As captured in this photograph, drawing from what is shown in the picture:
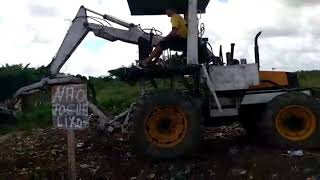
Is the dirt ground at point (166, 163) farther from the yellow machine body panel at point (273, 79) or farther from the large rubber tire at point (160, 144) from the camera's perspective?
the yellow machine body panel at point (273, 79)

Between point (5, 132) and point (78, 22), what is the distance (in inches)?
232

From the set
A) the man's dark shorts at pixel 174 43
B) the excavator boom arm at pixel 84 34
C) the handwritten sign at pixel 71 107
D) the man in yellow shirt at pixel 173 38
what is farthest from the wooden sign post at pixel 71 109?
the excavator boom arm at pixel 84 34

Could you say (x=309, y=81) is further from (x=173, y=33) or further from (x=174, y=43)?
(x=173, y=33)

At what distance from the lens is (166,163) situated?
31.0 ft

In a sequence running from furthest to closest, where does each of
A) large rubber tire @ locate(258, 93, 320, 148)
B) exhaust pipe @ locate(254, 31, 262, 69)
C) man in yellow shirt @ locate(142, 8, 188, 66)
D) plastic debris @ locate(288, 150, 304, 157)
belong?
exhaust pipe @ locate(254, 31, 262, 69), man in yellow shirt @ locate(142, 8, 188, 66), large rubber tire @ locate(258, 93, 320, 148), plastic debris @ locate(288, 150, 304, 157)

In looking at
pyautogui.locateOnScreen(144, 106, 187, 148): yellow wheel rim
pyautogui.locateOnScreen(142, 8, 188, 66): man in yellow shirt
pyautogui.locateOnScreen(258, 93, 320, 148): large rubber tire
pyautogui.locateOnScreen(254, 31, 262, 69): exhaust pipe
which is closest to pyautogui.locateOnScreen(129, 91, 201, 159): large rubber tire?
pyautogui.locateOnScreen(144, 106, 187, 148): yellow wheel rim

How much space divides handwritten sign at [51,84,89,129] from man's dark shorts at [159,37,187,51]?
5.14ft

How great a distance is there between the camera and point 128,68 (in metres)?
9.88

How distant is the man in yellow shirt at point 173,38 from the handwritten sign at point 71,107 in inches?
55.4

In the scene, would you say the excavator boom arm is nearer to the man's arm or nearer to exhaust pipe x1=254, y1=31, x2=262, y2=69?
the man's arm

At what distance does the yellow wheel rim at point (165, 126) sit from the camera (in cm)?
948

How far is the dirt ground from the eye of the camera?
8.85 meters

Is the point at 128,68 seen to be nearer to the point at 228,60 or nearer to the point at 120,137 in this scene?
the point at 228,60

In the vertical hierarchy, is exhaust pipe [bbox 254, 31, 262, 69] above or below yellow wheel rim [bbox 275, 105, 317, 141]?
above
